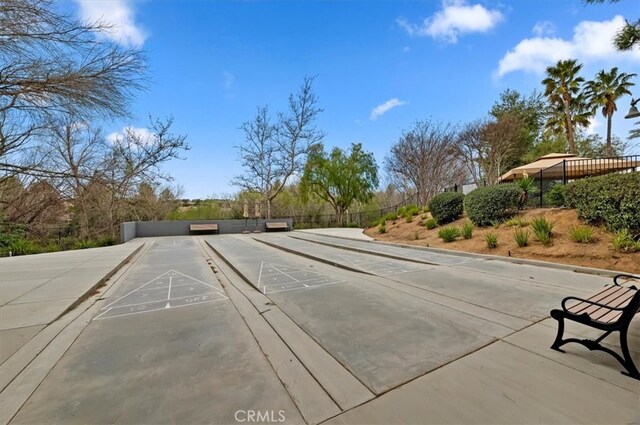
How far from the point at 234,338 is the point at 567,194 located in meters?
9.94

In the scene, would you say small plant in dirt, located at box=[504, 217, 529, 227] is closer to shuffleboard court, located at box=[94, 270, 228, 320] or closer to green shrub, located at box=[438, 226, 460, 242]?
green shrub, located at box=[438, 226, 460, 242]

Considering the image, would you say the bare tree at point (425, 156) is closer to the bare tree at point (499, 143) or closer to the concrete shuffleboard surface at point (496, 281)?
the bare tree at point (499, 143)

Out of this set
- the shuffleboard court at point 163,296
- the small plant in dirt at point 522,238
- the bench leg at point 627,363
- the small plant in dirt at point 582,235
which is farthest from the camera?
the small plant in dirt at point 522,238

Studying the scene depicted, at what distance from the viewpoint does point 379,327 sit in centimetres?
335

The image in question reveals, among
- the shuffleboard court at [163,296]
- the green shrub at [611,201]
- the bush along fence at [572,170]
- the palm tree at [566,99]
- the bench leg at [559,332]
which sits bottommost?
the shuffleboard court at [163,296]

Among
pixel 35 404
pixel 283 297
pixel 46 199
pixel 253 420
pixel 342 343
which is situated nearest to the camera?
pixel 253 420

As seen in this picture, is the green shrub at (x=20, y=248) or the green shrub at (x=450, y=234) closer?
the green shrub at (x=450, y=234)

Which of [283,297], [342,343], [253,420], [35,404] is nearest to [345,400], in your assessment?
[253,420]

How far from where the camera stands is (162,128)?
17.4m

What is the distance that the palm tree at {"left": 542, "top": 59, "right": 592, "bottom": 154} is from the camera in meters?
21.5

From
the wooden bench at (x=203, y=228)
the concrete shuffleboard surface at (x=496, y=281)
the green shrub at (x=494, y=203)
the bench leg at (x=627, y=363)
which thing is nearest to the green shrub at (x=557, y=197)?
the green shrub at (x=494, y=203)

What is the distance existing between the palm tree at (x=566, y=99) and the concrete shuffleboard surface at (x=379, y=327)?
81.0 ft

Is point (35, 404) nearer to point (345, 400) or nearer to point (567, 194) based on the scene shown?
point (345, 400)

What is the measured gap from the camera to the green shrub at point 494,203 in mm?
9781
